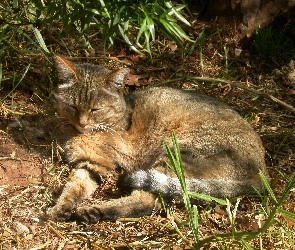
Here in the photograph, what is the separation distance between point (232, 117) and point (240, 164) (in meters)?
0.57

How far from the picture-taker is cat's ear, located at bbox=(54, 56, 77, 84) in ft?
13.8

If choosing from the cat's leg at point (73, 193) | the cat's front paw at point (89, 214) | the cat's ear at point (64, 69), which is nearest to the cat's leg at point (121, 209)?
the cat's front paw at point (89, 214)

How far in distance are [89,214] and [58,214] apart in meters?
0.25

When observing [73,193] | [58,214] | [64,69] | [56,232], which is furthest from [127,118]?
[56,232]

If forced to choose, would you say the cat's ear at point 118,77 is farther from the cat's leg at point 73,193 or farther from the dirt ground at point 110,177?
the cat's leg at point 73,193

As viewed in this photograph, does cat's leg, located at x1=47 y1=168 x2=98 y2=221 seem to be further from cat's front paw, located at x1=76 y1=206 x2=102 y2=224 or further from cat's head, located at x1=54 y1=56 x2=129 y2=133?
cat's head, located at x1=54 y1=56 x2=129 y2=133

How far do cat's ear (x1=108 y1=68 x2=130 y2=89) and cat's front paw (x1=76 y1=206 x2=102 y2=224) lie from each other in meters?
1.26

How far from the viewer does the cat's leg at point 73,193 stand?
3.69 metres

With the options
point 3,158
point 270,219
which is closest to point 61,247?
point 3,158

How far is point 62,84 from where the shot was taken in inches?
171

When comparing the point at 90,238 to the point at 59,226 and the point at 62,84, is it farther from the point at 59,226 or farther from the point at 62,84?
the point at 62,84

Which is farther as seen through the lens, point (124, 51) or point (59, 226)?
point (124, 51)

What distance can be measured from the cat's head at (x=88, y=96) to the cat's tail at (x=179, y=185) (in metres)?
0.72

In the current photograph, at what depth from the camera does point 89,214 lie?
365 cm
